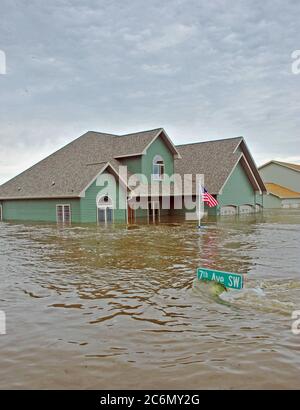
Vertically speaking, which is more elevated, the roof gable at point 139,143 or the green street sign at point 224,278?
the roof gable at point 139,143

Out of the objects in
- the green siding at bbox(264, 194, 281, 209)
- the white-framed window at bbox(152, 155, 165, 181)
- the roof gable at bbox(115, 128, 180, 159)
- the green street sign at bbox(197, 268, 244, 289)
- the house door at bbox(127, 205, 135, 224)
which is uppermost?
the roof gable at bbox(115, 128, 180, 159)

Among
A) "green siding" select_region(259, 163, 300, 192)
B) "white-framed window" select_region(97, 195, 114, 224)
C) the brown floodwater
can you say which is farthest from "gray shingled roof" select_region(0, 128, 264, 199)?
"green siding" select_region(259, 163, 300, 192)

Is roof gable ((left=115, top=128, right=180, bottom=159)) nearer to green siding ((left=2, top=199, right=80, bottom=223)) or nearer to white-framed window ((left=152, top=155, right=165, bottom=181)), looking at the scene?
white-framed window ((left=152, top=155, right=165, bottom=181))

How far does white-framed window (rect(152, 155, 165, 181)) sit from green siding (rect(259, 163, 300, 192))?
91.6 ft

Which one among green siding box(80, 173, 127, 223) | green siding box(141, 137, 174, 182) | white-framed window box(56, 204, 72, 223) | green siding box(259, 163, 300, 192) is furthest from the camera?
green siding box(259, 163, 300, 192)

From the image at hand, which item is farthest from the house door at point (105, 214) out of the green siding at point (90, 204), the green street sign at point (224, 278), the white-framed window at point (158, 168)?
the green street sign at point (224, 278)

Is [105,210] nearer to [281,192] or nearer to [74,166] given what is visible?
[74,166]

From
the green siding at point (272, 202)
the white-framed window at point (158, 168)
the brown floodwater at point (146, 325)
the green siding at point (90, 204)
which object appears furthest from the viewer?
the green siding at point (272, 202)

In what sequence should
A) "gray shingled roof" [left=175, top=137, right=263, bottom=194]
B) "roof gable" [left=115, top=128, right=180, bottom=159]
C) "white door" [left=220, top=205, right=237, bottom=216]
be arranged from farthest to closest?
"white door" [left=220, top=205, right=237, bottom=216], "gray shingled roof" [left=175, top=137, right=263, bottom=194], "roof gable" [left=115, top=128, right=180, bottom=159]

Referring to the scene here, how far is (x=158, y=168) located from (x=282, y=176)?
2867 cm

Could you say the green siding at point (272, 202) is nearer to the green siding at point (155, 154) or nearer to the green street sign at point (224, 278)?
→ the green siding at point (155, 154)

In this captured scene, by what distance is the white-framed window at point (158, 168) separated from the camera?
103 feet

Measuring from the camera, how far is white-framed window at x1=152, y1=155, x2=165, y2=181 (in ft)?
103

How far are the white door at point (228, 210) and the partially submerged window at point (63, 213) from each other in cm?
1322
